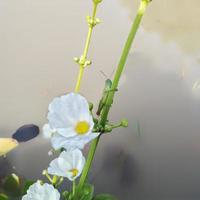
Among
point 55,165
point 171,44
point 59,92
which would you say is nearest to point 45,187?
point 55,165

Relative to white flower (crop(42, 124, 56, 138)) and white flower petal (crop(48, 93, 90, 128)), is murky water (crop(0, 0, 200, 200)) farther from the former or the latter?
white flower petal (crop(48, 93, 90, 128))

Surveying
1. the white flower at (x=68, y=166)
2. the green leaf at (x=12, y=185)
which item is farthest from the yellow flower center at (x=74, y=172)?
the green leaf at (x=12, y=185)

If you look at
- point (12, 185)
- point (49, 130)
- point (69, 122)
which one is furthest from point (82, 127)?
point (12, 185)

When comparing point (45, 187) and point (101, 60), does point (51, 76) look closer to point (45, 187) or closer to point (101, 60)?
point (101, 60)

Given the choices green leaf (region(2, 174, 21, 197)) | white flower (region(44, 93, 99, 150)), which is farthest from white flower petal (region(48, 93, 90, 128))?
green leaf (region(2, 174, 21, 197))

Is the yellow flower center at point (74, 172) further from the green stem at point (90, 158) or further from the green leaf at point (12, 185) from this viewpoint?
the green leaf at point (12, 185)

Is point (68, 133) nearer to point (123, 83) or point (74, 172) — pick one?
point (74, 172)
